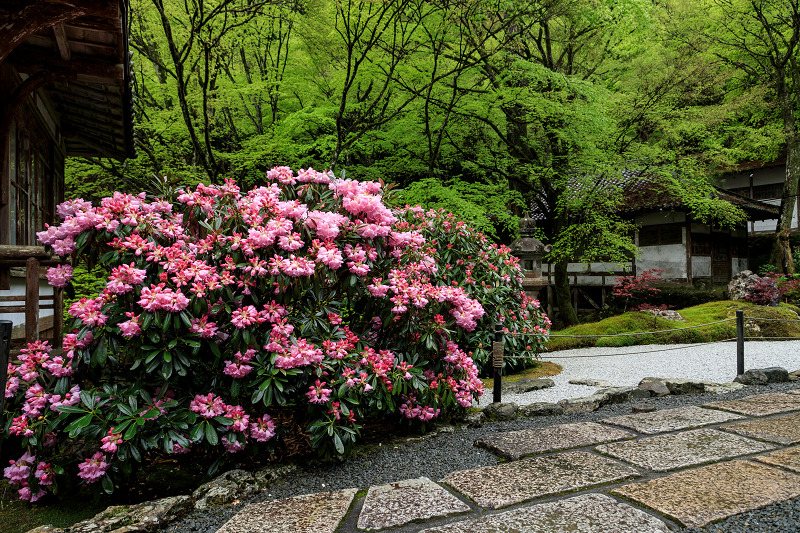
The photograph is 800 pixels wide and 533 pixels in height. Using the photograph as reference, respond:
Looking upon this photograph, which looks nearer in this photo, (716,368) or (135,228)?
(135,228)

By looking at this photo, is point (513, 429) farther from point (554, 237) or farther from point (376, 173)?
point (554, 237)

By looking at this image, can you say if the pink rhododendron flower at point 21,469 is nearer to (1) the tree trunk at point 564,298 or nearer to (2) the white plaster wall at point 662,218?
(1) the tree trunk at point 564,298

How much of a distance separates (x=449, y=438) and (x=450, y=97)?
27.3 feet

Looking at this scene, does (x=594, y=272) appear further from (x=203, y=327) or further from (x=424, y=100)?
(x=203, y=327)

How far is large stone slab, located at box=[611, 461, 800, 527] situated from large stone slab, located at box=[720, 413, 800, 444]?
0.67 meters

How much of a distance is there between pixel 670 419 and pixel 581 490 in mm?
1724

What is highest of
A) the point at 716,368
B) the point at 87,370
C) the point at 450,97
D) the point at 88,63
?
the point at 450,97

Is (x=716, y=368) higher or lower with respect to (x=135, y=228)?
lower

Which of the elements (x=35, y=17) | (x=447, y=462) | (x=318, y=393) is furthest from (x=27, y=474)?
(x=35, y=17)

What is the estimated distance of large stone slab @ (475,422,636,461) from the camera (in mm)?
3061

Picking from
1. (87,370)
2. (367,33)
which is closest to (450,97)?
(367,33)

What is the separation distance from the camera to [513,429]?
12.4ft

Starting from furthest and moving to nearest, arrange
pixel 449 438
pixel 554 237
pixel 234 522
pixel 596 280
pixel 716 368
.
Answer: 1. pixel 596 280
2. pixel 554 237
3. pixel 716 368
4. pixel 449 438
5. pixel 234 522

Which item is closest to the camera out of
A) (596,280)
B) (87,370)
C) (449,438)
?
(87,370)
